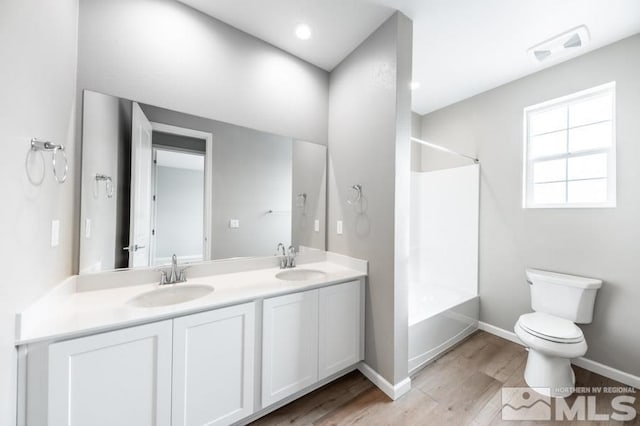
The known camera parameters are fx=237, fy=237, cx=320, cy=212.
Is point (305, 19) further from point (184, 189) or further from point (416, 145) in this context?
point (416, 145)

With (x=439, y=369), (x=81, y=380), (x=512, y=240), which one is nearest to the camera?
(x=81, y=380)

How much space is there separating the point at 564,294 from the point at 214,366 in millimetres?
2676

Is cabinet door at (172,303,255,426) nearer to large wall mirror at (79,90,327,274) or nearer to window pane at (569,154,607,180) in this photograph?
large wall mirror at (79,90,327,274)

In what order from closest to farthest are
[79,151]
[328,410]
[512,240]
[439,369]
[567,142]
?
1. [79,151]
2. [328,410]
3. [439,369]
4. [567,142]
5. [512,240]

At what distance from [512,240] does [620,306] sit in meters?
0.82

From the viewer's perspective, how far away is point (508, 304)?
2.44 m

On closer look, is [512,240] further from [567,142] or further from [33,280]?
[33,280]

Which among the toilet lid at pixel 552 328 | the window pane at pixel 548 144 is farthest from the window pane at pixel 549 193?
the toilet lid at pixel 552 328

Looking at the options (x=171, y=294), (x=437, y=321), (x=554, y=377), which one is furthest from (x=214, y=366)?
(x=554, y=377)

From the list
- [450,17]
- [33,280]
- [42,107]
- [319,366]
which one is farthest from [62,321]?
[450,17]

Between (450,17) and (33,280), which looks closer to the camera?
(33,280)

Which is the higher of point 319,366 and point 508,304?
point 508,304

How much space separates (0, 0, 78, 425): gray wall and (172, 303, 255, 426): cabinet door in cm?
54

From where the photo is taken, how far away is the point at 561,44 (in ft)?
6.34
